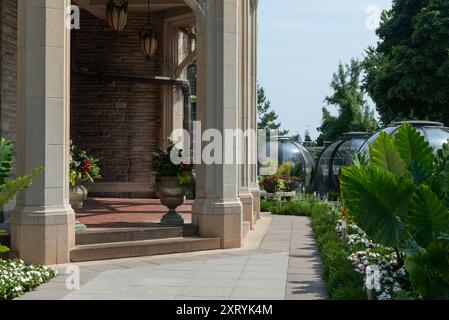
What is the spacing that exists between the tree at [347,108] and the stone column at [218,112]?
38276 mm

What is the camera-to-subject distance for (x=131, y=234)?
34.2 ft

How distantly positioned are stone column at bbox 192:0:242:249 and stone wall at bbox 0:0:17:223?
12.2ft

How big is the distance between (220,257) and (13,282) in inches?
150

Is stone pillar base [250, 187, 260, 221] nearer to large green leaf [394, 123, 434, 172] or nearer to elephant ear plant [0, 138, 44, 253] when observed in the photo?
large green leaf [394, 123, 434, 172]

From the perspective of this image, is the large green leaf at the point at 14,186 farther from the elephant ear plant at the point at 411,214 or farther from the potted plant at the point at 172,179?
the potted plant at the point at 172,179

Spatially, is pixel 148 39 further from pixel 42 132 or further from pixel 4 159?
pixel 4 159

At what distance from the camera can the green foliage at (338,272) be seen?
271 inches

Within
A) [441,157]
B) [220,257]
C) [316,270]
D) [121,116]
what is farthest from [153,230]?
[121,116]

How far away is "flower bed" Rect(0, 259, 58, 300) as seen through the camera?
279 inches

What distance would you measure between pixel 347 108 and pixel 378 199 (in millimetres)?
46645

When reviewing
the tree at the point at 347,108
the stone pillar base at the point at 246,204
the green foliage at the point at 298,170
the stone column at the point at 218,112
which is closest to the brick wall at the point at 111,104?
the stone pillar base at the point at 246,204

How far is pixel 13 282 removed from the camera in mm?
7250

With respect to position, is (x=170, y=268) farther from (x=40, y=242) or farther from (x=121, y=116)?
(x=121, y=116)

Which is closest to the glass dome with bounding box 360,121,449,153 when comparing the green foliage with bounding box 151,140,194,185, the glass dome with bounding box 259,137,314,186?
the green foliage with bounding box 151,140,194,185
